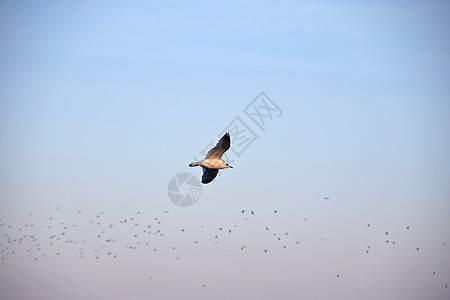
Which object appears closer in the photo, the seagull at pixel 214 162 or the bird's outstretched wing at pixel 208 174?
the seagull at pixel 214 162

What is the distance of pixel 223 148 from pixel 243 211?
14.0 ft

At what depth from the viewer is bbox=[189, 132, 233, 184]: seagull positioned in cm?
13762

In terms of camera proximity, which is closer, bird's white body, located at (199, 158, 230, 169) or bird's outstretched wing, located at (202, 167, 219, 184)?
bird's white body, located at (199, 158, 230, 169)

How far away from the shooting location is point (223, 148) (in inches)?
5423

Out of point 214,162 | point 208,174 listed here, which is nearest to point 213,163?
point 214,162

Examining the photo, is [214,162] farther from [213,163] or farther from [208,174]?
[208,174]

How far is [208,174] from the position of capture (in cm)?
13862

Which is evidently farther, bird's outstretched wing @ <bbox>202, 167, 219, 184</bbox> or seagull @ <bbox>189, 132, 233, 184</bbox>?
bird's outstretched wing @ <bbox>202, 167, 219, 184</bbox>

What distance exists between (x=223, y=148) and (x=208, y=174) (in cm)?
207

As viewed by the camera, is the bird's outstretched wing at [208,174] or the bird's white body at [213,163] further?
the bird's outstretched wing at [208,174]

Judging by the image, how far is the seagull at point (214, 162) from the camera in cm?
13762

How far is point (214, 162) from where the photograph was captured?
13812 centimetres

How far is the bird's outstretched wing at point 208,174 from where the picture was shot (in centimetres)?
13850

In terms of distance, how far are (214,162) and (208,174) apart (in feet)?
3.21
